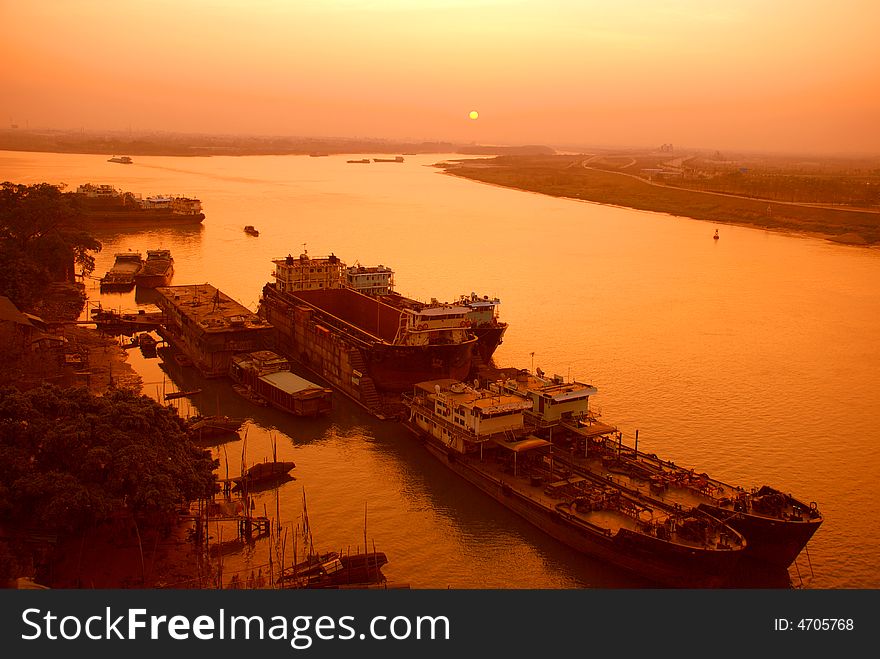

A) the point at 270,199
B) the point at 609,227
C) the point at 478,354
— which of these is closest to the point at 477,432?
the point at 478,354

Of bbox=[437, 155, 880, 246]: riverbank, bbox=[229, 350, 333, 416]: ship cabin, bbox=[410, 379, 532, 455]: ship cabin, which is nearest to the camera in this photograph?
bbox=[410, 379, 532, 455]: ship cabin

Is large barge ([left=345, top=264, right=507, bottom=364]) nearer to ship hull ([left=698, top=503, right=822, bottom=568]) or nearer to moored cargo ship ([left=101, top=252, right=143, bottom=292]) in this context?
ship hull ([left=698, top=503, right=822, bottom=568])

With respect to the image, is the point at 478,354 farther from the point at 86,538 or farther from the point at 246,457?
the point at 86,538

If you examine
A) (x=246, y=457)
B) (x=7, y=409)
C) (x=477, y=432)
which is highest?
(x=7, y=409)

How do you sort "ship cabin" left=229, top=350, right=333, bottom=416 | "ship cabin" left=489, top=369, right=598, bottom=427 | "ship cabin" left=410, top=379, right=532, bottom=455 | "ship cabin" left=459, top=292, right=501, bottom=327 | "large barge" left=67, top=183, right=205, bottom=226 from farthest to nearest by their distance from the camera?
"large barge" left=67, top=183, right=205, bottom=226
"ship cabin" left=459, top=292, right=501, bottom=327
"ship cabin" left=229, top=350, right=333, bottom=416
"ship cabin" left=489, top=369, right=598, bottom=427
"ship cabin" left=410, top=379, right=532, bottom=455

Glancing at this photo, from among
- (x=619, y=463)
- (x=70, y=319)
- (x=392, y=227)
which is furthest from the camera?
(x=392, y=227)

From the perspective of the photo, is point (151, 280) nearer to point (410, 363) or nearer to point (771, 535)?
point (410, 363)

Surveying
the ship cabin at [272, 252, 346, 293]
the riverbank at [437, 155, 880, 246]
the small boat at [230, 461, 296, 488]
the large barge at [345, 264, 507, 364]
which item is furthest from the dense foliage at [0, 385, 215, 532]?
the riverbank at [437, 155, 880, 246]

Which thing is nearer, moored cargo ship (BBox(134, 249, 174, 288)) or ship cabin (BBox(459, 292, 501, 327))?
ship cabin (BBox(459, 292, 501, 327))
